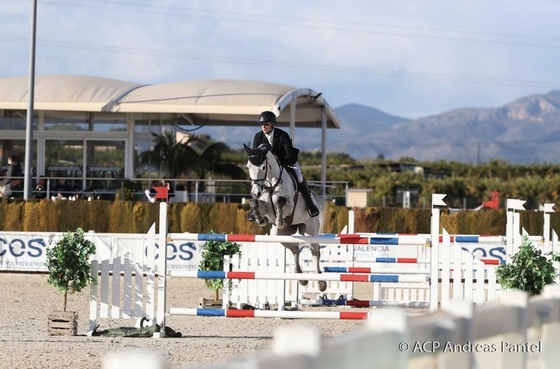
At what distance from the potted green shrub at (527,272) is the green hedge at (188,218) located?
11.5 metres

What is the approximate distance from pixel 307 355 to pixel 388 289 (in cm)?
1077

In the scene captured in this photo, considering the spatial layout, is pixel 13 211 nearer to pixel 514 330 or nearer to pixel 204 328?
pixel 204 328

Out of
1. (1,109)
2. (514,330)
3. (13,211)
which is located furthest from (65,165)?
(514,330)

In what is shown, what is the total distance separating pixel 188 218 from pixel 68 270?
436 inches

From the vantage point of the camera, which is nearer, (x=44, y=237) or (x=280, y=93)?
(x=44, y=237)

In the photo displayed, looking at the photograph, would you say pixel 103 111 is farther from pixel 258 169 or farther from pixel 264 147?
pixel 258 169

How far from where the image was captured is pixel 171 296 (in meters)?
14.9

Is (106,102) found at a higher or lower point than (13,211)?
higher

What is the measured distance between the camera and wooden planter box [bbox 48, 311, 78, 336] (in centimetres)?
976

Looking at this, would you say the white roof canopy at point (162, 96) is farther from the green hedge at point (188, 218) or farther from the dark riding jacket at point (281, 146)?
the dark riding jacket at point (281, 146)

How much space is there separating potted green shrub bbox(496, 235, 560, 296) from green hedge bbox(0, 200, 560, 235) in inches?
452

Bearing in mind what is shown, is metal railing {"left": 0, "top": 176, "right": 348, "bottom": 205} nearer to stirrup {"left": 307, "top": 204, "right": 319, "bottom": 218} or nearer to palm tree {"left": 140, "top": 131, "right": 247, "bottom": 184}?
palm tree {"left": 140, "top": 131, "right": 247, "bottom": 184}

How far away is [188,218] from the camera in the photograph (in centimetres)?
2102

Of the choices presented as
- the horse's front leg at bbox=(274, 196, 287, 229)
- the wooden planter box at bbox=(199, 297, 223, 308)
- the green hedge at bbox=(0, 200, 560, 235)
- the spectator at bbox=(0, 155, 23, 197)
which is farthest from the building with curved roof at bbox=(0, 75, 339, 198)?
the horse's front leg at bbox=(274, 196, 287, 229)
